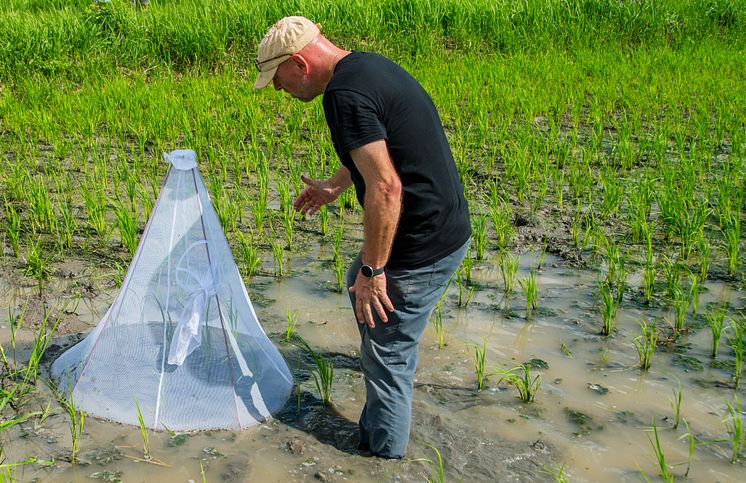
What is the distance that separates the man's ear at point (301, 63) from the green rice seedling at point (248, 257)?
168 centimetres

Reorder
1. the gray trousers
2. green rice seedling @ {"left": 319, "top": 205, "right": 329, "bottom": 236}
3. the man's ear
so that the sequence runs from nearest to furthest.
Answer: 1. the man's ear
2. the gray trousers
3. green rice seedling @ {"left": 319, "top": 205, "right": 329, "bottom": 236}

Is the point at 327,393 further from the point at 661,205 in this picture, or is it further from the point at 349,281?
the point at 661,205

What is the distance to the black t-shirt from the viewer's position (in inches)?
83.6

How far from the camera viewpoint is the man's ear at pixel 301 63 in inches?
88.4

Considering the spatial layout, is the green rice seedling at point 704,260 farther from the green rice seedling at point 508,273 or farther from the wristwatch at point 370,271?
the wristwatch at point 370,271

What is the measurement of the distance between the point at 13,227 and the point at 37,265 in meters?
0.43

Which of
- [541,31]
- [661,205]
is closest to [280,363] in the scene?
[661,205]

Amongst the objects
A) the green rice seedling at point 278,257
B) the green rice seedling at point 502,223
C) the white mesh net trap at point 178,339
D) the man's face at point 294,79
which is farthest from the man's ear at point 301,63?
the green rice seedling at point 502,223

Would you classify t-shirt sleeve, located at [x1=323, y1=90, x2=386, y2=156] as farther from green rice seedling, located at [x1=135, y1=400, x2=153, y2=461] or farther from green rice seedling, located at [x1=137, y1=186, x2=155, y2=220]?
green rice seedling, located at [x1=137, y1=186, x2=155, y2=220]

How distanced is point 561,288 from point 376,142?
1.98 metres

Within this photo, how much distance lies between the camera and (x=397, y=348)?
8.04 feet

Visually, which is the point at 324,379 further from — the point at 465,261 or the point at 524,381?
the point at 465,261

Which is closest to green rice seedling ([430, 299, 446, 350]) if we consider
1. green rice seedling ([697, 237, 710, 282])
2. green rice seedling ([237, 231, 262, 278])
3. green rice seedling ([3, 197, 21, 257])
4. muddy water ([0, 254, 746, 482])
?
muddy water ([0, 254, 746, 482])

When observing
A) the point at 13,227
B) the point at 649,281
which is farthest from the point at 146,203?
the point at 649,281
